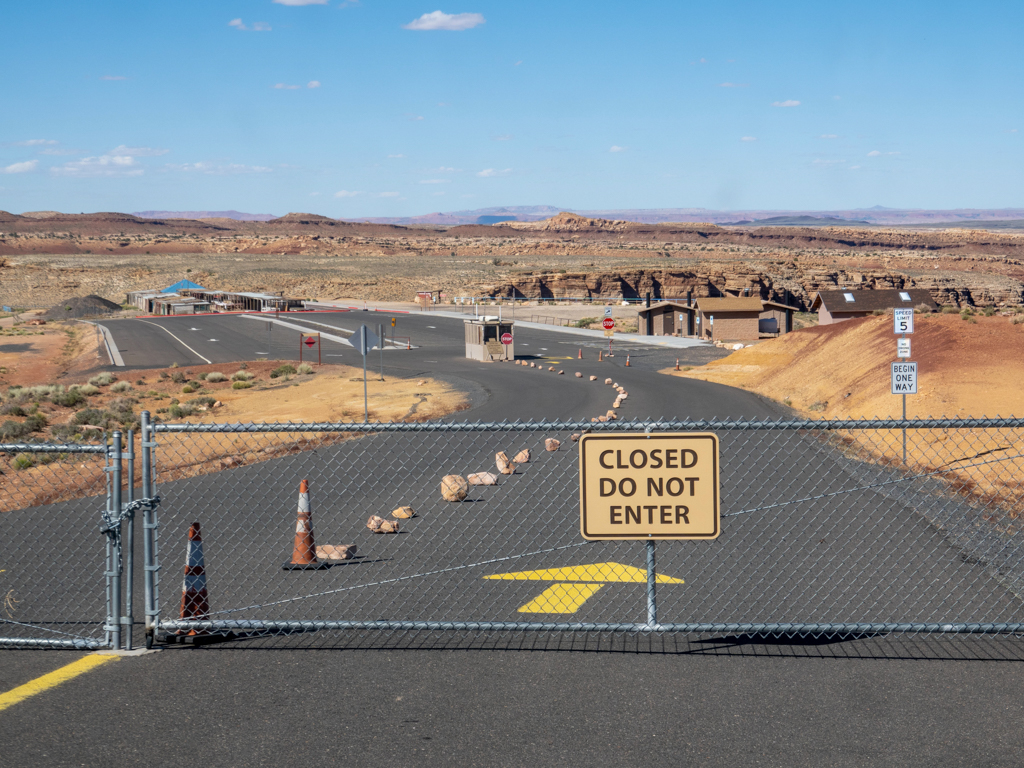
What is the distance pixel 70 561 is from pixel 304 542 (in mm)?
2625

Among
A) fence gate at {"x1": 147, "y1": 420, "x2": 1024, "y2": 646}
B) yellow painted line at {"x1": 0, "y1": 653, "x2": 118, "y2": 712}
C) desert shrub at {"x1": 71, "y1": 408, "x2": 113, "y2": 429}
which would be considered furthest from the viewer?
desert shrub at {"x1": 71, "y1": 408, "x2": 113, "y2": 429}

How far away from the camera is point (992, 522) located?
11.2 metres

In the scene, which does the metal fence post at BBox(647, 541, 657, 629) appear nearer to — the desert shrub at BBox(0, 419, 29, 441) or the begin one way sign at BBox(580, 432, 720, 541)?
the begin one way sign at BBox(580, 432, 720, 541)

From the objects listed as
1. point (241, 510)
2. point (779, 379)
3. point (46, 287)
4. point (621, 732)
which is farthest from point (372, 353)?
point (46, 287)

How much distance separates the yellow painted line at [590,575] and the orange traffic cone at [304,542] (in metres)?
1.88

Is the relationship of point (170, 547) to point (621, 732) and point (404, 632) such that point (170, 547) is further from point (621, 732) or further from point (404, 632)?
point (621, 732)

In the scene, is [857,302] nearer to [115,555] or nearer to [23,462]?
[23,462]

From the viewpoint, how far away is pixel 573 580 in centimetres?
868

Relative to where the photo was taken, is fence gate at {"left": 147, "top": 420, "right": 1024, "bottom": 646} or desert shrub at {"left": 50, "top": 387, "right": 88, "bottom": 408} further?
desert shrub at {"left": 50, "top": 387, "right": 88, "bottom": 408}

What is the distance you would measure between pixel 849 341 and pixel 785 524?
2590cm

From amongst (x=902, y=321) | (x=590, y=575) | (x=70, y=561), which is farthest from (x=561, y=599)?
(x=902, y=321)

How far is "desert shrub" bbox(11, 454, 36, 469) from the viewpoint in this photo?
17969 mm

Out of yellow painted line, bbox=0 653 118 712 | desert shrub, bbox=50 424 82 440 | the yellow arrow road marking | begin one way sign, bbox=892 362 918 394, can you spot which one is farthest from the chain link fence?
begin one way sign, bbox=892 362 918 394

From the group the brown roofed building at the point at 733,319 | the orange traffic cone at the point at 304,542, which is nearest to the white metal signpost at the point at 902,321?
the orange traffic cone at the point at 304,542
